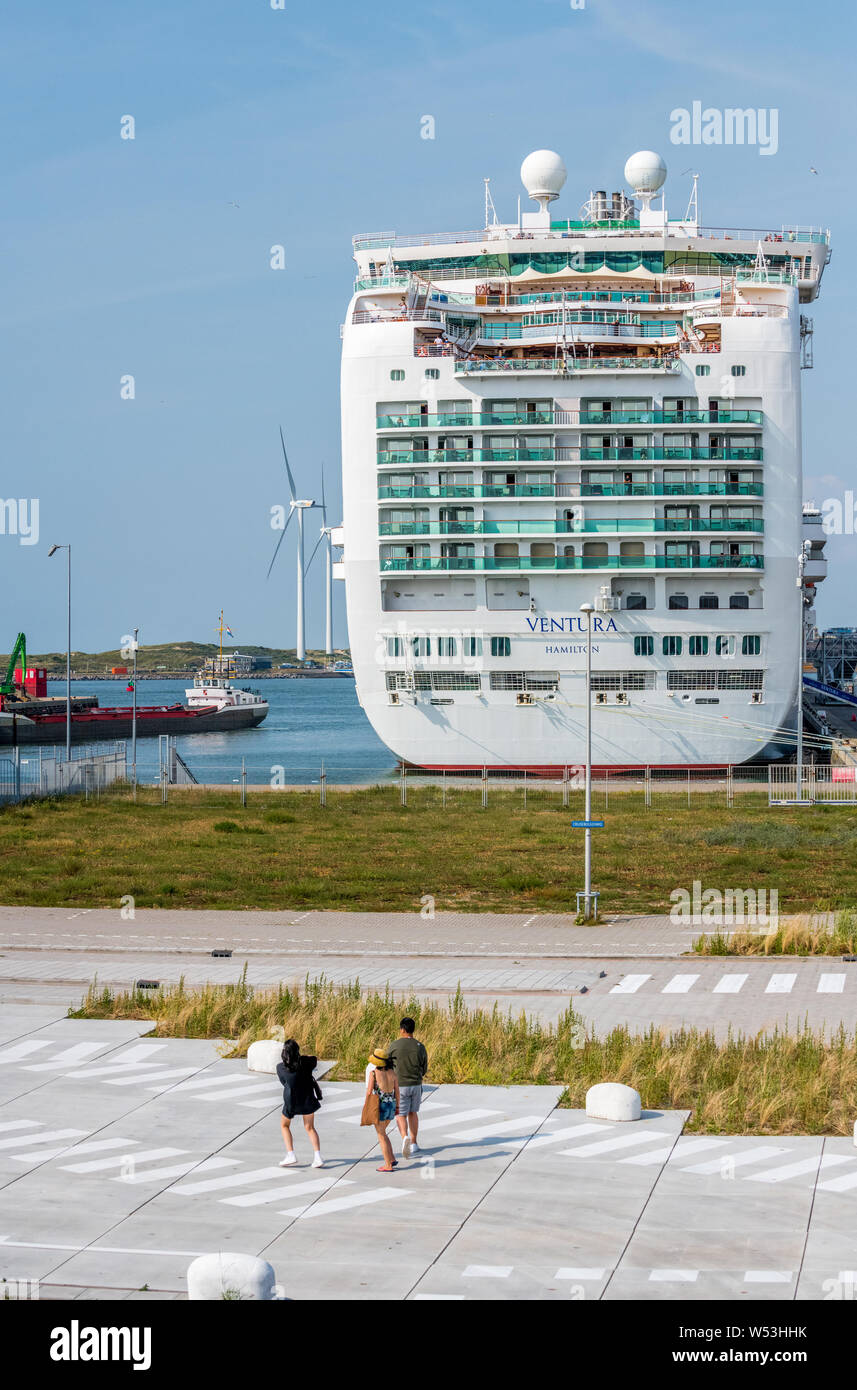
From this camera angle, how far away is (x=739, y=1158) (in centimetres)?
1473

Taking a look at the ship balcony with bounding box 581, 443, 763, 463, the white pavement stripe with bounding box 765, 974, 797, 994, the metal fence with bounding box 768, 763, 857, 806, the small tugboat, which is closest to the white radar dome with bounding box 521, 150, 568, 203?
the ship balcony with bounding box 581, 443, 763, 463

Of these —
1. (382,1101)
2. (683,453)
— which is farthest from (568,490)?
(382,1101)

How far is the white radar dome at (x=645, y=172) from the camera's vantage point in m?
82.0

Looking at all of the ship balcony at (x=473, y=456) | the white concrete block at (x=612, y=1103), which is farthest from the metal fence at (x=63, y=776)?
the white concrete block at (x=612, y=1103)

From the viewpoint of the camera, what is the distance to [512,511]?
68.9 metres

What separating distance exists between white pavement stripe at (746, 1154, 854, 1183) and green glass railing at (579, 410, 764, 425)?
5680 centimetres

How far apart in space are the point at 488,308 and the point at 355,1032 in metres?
58.3

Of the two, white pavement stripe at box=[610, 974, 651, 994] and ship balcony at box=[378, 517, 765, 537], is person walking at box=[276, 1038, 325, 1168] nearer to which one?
white pavement stripe at box=[610, 974, 651, 994]

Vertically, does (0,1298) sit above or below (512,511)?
below

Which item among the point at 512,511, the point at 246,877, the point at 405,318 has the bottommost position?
the point at 246,877

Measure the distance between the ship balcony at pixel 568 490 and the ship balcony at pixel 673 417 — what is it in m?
2.80
